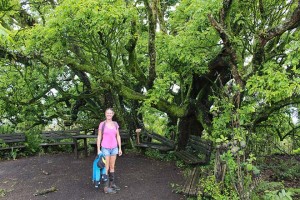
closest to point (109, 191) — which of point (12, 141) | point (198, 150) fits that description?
point (198, 150)

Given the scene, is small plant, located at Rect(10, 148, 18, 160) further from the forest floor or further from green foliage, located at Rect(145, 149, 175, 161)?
green foliage, located at Rect(145, 149, 175, 161)

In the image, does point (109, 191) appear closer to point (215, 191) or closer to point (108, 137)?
point (108, 137)

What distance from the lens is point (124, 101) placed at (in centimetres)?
1414

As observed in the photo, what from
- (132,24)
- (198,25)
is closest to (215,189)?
(198,25)

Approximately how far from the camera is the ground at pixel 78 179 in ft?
24.4

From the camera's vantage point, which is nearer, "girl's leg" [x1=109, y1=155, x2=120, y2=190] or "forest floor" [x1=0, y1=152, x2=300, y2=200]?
"forest floor" [x1=0, y1=152, x2=300, y2=200]

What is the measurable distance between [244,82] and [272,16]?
2520 millimetres

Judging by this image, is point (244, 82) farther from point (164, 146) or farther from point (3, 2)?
point (3, 2)

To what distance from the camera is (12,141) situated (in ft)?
42.2

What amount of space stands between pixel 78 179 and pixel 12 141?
564 cm

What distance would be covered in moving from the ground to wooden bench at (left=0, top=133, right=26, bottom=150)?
111cm

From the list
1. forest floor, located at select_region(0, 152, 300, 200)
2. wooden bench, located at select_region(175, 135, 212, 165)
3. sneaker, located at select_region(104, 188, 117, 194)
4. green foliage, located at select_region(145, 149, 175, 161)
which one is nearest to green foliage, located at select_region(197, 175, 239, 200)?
forest floor, located at select_region(0, 152, 300, 200)

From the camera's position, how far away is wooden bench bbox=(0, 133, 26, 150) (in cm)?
1275

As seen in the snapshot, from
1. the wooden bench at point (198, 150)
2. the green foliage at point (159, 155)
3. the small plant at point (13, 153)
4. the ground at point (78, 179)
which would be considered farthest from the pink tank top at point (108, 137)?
the small plant at point (13, 153)
